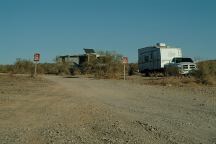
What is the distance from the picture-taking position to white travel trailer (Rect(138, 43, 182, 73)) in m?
45.5

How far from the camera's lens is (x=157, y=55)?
4619 cm

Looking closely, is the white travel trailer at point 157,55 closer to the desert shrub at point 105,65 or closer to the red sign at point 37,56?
the desert shrub at point 105,65

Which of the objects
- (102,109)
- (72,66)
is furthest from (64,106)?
(72,66)

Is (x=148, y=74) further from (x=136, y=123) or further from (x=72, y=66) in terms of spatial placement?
(x=136, y=123)

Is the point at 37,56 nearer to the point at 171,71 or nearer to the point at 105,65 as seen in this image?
the point at 171,71

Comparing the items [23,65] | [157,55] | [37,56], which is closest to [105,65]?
[157,55]

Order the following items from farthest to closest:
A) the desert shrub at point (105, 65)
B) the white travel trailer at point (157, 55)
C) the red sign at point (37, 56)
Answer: the desert shrub at point (105, 65) → the white travel trailer at point (157, 55) → the red sign at point (37, 56)

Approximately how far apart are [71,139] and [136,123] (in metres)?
2.71

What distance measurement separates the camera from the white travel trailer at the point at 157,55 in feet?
149

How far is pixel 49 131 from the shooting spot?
10008mm

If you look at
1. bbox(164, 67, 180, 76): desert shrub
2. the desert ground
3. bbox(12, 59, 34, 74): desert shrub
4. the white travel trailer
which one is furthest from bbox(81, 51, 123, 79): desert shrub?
the desert ground

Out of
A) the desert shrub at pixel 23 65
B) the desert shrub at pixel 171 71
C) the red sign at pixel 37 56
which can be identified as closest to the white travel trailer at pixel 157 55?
the desert shrub at pixel 171 71

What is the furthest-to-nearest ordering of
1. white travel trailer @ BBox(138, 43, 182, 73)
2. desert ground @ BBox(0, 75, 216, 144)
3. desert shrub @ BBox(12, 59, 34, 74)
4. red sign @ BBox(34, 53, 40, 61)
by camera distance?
desert shrub @ BBox(12, 59, 34, 74) → white travel trailer @ BBox(138, 43, 182, 73) → red sign @ BBox(34, 53, 40, 61) → desert ground @ BBox(0, 75, 216, 144)

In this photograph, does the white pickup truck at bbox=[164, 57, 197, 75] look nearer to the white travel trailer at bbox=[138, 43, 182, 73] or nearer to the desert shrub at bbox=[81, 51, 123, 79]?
the white travel trailer at bbox=[138, 43, 182, 73]
